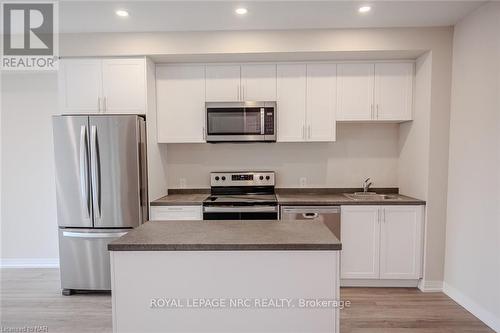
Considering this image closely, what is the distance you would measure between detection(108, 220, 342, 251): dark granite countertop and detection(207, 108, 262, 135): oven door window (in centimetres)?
136

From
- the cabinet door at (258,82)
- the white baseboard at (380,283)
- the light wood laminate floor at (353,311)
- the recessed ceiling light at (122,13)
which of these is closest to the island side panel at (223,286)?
the light wood laminate floor at (353,311)

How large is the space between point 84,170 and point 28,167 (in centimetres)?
144

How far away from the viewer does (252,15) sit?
2.45m

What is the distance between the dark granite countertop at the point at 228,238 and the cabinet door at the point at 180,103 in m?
1.47

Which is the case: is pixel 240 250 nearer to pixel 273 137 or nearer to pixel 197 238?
pixel 197 238

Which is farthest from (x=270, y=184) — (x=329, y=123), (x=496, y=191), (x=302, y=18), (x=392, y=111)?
(x=496, y=191)

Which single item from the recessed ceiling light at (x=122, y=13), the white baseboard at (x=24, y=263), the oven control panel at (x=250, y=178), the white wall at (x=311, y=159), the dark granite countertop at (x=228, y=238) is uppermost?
the recessed ceiling light at (x=122, y=13)

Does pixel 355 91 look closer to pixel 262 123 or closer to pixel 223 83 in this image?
pixel 262 123

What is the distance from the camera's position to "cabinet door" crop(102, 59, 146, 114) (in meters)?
2.80

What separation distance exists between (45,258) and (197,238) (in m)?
3.16

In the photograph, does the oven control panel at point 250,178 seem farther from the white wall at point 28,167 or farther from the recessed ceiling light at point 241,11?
the white wall at point 28,167

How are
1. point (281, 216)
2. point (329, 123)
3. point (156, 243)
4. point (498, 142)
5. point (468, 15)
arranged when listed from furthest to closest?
point (329, 123)
point (281, 216)
point (468, 15)
point (498, 142)
point (156, 243)

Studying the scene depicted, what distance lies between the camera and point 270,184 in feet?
10.9

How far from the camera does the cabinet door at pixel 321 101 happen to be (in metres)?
2.98
